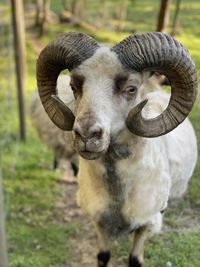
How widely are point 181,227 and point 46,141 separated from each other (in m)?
2.26

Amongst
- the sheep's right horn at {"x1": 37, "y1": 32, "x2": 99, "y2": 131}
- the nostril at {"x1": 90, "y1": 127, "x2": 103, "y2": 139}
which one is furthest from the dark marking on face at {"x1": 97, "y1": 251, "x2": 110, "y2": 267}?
the nostril at {"x1": 90, "y1": 127, "x2": 103, "y2": 139}

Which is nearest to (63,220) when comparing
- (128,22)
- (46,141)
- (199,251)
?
(46,141)

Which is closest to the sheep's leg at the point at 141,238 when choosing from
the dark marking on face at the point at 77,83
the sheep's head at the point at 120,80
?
the sheep's head at the point at 120,80

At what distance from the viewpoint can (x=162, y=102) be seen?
15.7ft

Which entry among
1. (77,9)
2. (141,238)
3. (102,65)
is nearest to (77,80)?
(102,65)

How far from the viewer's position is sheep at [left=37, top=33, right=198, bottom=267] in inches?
130

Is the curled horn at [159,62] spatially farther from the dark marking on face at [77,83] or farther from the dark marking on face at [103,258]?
the dark marking on face at [103,258]

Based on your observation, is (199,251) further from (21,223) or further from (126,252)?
(21,223)

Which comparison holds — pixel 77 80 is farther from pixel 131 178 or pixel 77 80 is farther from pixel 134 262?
pixel 134 262

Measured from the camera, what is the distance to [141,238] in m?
4.57

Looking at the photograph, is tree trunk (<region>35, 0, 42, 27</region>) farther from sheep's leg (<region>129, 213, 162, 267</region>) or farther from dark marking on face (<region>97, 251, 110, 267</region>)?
sheep's leg (<region>129, 213, 162, 267</region>)

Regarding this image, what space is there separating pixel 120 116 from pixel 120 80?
0.25 metres

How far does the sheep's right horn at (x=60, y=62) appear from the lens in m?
3.48

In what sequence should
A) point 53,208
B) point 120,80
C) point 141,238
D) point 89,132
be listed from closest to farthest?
1. point 89,132
2. point 120,80
3. point 141,238
4. point 53,208
